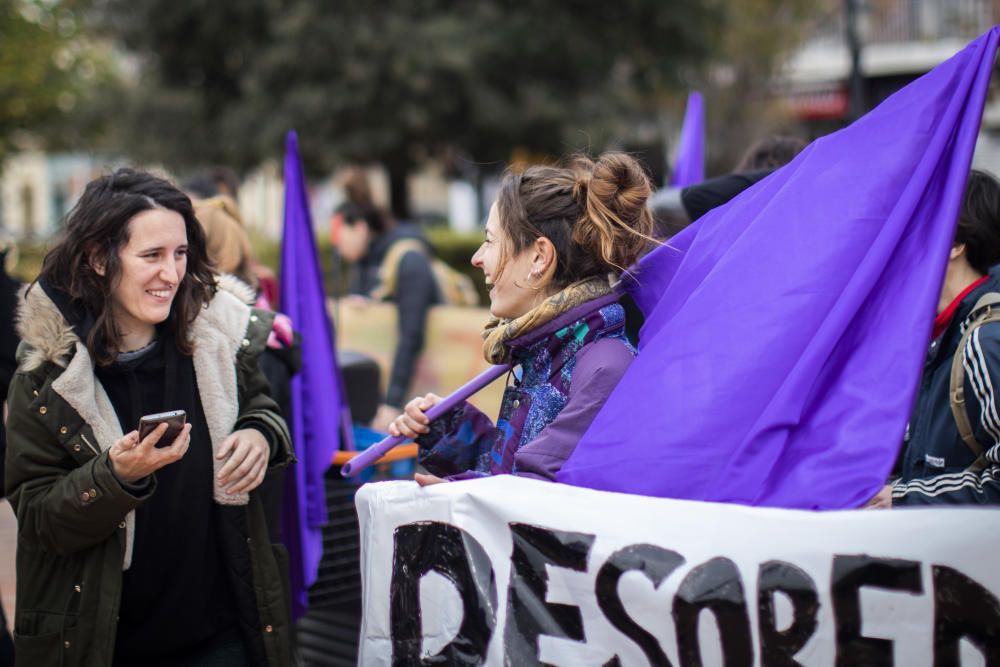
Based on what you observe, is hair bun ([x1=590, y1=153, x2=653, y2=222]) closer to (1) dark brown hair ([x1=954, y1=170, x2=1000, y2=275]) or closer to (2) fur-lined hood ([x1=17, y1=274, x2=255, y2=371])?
(1) dark brown hair ([x1=954, y1=170, x2=1000, y2=275])

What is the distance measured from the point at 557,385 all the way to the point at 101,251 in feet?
3.93

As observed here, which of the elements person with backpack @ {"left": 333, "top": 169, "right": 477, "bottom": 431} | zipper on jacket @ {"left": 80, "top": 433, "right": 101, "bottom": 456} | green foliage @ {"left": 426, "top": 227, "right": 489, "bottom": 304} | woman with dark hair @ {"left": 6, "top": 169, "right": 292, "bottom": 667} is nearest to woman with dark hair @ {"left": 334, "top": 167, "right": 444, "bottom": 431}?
person with backpack @ {"left": 333, "top": 169, "right": 477, "bottom": 431}

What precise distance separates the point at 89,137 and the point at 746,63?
11353 mm

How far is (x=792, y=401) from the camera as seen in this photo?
248 cm

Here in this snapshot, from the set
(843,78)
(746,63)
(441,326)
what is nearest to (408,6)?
(746,63)

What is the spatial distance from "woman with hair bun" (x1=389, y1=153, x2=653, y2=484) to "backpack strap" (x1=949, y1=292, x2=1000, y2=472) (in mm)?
838

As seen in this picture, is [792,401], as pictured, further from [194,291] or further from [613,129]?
[613,129]

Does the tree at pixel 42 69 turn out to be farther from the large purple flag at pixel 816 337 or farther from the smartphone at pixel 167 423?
the large purple flag at pixel 816 337

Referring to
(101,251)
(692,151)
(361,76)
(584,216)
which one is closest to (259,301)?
(101,251)

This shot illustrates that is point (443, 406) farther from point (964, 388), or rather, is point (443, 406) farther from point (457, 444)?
point (964, 388)

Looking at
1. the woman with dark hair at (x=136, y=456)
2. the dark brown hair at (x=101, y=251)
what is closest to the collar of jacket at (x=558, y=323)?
the woman with dark hair at (x=136, y=456)

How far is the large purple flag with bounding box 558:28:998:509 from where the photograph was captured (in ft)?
8.04

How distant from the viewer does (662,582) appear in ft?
7.95

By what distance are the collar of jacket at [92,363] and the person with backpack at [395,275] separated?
319 cm
